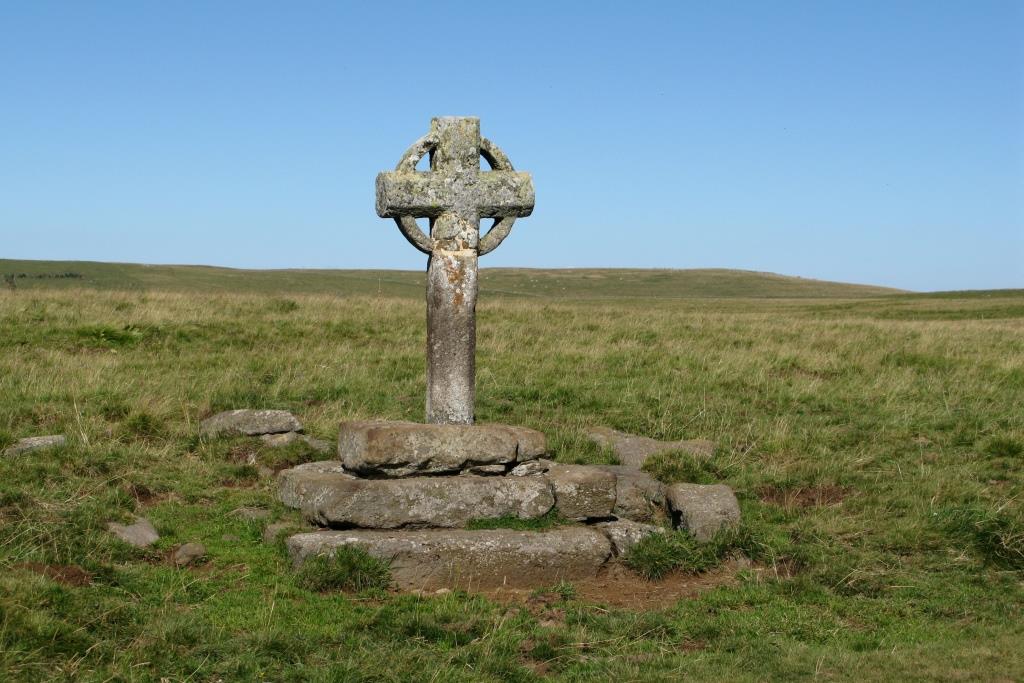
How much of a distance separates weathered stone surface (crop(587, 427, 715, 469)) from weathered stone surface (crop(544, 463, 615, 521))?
2.10m

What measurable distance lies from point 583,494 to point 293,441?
4246 mm

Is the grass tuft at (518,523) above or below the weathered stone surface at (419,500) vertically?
below

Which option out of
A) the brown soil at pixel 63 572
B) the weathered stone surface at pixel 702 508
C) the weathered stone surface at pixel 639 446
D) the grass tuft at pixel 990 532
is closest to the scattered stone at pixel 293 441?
the weathered stone surface at pixel 639 446

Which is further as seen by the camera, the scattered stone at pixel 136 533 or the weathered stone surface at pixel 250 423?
the weathered stone surface at pixel 250 423

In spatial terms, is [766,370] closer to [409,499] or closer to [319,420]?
[319,420]

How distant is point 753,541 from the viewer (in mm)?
9539

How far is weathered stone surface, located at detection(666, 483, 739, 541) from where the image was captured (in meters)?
9.70

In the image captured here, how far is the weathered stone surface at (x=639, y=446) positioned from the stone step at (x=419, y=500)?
270cm

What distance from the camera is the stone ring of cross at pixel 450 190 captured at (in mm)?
10141

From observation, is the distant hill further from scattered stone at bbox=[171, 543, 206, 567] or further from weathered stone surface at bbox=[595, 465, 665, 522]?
scattered stone at bbox=[171, 543, 206, 567]

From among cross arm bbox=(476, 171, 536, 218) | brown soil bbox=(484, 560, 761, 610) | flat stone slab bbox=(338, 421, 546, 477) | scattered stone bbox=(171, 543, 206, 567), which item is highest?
cross arm bbox=(476, 171, 536, 218)

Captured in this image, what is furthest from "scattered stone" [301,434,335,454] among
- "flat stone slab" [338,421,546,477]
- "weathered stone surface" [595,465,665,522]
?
"weathered stone surface" [595,465,665,522]

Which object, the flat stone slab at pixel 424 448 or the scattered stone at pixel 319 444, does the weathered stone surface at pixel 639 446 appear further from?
the scattered stone at pixel 319 444

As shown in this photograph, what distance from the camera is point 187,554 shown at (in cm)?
882
